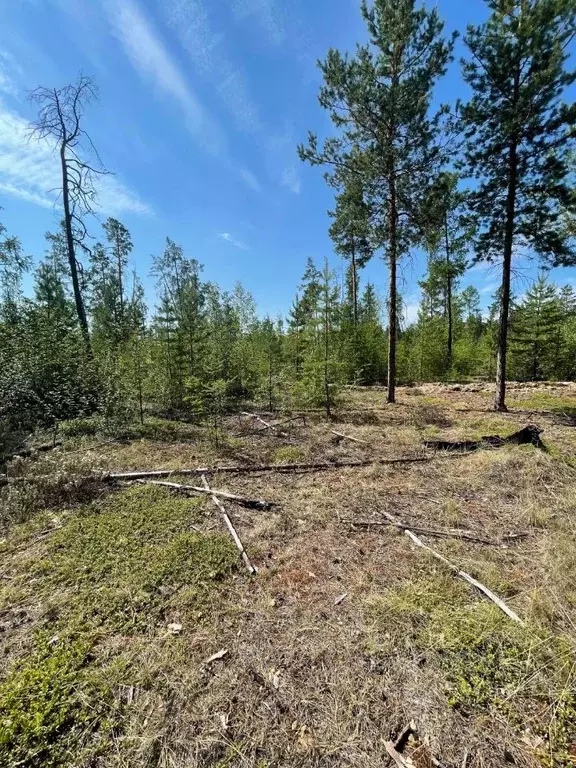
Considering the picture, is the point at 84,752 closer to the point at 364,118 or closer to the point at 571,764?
the point at 571,764

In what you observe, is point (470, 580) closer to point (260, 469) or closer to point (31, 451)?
point (260, 469)

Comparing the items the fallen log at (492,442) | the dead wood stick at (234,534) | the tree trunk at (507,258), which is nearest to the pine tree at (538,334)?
the tree trunk at (507,258)

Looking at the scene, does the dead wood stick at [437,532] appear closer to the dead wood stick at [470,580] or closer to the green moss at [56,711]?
the dead wood stick at [470,580]

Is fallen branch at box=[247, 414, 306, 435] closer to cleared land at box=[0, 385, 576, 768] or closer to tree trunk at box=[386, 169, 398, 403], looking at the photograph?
cleared land at box=[0, 385, 576, 768]

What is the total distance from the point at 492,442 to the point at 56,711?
287 inches

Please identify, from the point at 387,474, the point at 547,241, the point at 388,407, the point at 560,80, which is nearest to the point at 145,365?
the point at 387,474

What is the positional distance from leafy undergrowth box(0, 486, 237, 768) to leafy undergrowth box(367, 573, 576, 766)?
152cm

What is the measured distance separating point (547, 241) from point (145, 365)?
11.9m

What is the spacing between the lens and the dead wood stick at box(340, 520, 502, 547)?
362 centimetres

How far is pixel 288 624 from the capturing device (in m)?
2.58

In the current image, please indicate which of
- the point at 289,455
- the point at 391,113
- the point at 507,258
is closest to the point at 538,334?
the point at 507,258

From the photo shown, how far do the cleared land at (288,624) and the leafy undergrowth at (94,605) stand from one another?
13mm

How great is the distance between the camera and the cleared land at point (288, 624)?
1807 millimetres

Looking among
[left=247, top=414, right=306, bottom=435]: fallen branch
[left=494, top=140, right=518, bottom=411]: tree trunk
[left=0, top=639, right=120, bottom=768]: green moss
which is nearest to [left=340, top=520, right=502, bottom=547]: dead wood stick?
[left=0, top=639, right=120, bottom=768]: green moss
